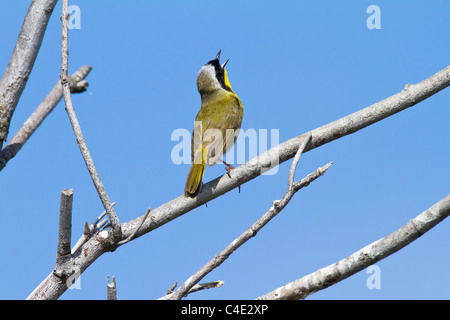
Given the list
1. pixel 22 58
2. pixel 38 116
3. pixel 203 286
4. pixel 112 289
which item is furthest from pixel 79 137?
pixel 38 116

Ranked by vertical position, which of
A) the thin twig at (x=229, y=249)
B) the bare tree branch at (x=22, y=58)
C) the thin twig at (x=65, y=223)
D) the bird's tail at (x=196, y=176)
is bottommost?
the thin twig at (x=229, y=249)

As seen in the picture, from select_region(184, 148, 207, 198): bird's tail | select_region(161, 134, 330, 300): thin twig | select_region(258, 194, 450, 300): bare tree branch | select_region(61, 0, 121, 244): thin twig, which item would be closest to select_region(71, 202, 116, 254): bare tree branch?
select_region(61, 0, 121, 244): thin twig

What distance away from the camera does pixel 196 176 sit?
4.66 metres

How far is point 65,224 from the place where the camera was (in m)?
3.85

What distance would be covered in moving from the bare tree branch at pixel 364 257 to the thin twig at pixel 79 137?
1.33m

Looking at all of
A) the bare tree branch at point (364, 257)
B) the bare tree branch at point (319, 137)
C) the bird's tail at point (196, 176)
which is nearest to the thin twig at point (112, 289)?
the bare tree branch at point (364, 257)

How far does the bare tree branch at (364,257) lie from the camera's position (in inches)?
113

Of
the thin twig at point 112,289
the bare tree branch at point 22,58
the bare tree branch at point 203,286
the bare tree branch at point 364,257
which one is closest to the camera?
the bare tree branch at point 364,257

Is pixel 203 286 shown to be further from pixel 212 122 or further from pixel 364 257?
pixel 212 122

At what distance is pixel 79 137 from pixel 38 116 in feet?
7.04

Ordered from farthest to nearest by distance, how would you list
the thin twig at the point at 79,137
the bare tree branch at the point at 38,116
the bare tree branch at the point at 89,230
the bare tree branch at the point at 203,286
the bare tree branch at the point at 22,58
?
the bare tree branch at the point at 38,116
the bare tree branch at the point at 22,58
the bare tree branch at the point at 89,230
the thin twig at the point at 79,137
the bare tree branch at the point at 203,286

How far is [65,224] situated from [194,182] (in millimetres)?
1165

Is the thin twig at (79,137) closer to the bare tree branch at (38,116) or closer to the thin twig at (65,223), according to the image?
the thin twig at (65,223)
